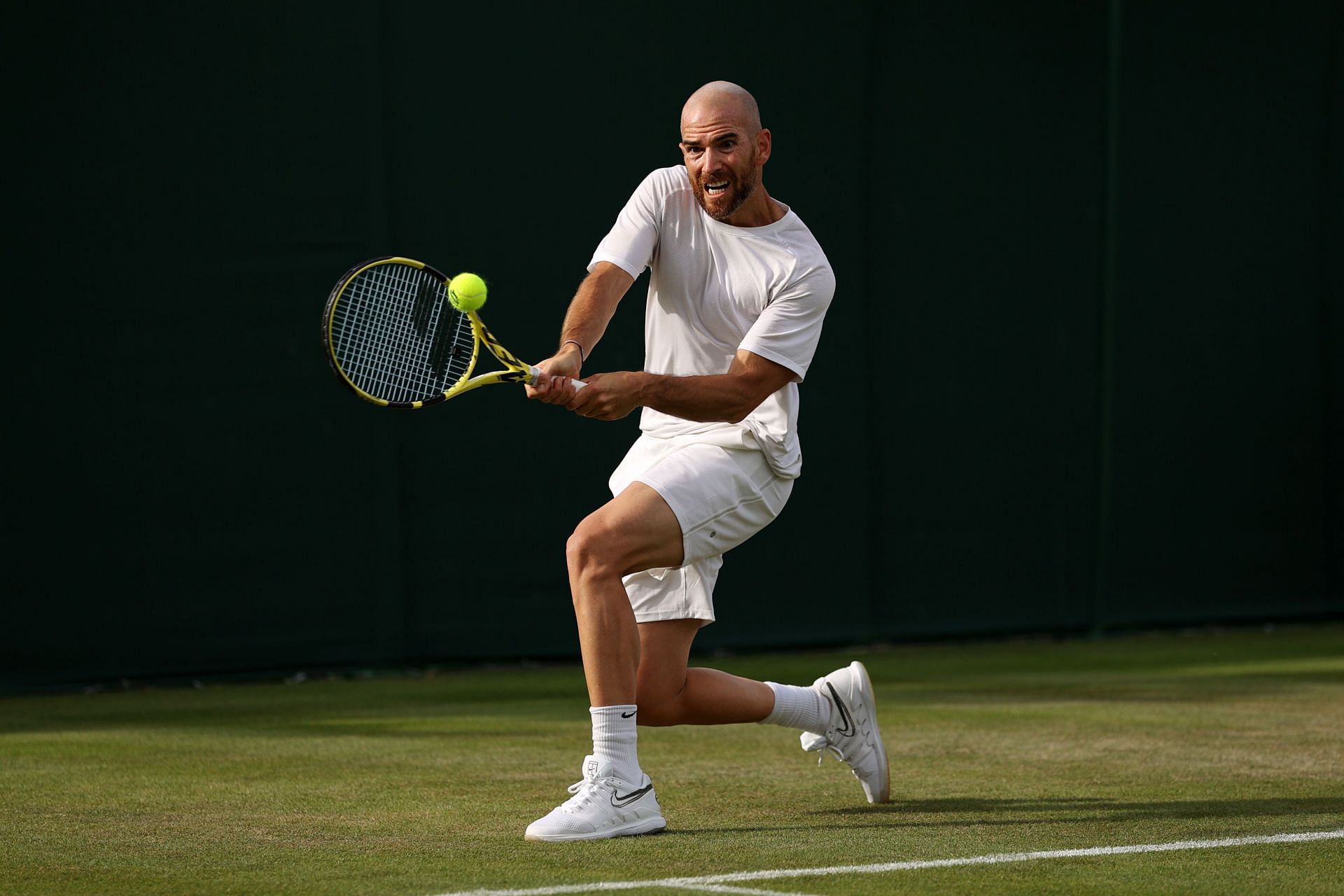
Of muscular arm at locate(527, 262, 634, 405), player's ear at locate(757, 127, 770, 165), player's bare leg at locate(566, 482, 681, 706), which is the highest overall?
player's ear at locate(757, 127, 770, 165)

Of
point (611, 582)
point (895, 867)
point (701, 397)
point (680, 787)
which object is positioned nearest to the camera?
point (895, 867)

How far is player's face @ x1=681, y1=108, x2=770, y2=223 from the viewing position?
4406mm

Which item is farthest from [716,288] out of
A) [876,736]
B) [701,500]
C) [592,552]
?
[876,736]

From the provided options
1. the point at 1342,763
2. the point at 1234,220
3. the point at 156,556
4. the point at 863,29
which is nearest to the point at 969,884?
the point at 1342,763

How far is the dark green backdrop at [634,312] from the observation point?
23.5 ft

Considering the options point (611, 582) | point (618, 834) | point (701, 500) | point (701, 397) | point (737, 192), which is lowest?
point (618, 834)

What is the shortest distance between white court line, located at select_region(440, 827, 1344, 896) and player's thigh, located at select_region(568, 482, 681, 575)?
0.76 meters

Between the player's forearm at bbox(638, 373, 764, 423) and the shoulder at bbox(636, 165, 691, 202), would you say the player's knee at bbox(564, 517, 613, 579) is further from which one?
the shoulder at bbox(636, 165, 691, 202)

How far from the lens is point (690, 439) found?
14.7 ft

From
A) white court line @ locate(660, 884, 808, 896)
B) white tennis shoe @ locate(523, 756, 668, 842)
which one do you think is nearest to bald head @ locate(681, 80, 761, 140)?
white tennis shoe @ locate(523, 756, 668, 842)

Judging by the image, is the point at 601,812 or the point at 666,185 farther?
the point at 666,185

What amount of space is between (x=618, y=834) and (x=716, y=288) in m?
1.28

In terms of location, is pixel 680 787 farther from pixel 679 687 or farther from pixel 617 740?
pixel 617 740

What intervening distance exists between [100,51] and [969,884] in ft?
16.2
